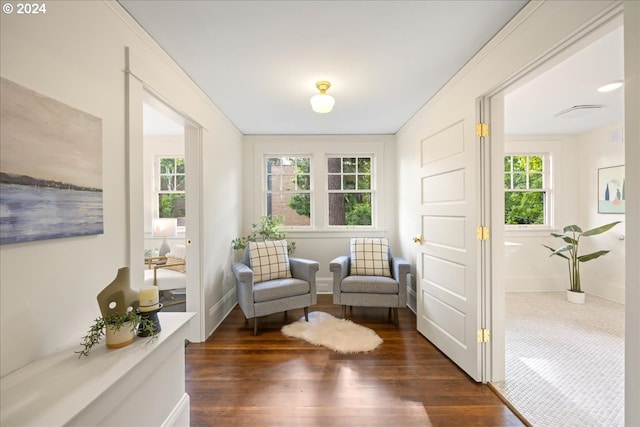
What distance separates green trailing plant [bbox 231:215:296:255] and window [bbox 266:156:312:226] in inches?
8.6

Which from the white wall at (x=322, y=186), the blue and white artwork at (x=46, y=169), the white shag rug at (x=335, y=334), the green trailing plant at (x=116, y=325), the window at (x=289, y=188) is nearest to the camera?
the blue and white artwork at (x=46, y=169)

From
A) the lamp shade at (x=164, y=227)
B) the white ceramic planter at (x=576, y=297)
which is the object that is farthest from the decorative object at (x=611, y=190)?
the lamp shade at (x=164, y=227)

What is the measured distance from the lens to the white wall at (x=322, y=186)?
3900mm

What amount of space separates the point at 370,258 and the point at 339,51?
232 cm

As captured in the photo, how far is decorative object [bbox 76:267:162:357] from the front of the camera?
43.1 inches

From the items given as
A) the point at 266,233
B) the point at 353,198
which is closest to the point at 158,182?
the point at 266,233

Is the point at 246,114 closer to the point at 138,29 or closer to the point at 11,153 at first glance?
the point at 138,29

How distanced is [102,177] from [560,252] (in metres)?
5.13

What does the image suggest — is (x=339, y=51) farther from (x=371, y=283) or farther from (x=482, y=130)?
(x=371, y=283)

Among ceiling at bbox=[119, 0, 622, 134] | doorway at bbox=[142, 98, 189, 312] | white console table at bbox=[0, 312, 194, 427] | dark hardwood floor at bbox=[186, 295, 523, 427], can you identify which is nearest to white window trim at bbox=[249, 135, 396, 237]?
ceiling at bbox=[119, 0, 622, 134]

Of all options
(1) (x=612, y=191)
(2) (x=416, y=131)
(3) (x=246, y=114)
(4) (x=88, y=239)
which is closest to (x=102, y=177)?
(4) (x=88, y=239)

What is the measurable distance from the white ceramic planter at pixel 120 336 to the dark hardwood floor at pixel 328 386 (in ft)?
2.77

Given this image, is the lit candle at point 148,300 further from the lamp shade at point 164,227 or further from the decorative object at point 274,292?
the lamp shade at point 164,227

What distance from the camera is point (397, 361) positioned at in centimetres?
220
